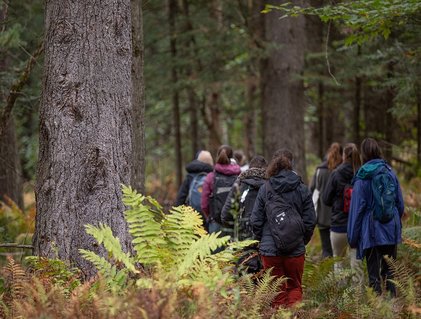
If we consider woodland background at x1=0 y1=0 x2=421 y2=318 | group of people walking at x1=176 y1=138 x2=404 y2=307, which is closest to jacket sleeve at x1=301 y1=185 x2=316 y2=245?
group of people walking at x1=176 y1=138 x2=404 y2=307

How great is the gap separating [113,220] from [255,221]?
1879 millimetres

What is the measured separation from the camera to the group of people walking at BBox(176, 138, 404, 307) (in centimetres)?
696

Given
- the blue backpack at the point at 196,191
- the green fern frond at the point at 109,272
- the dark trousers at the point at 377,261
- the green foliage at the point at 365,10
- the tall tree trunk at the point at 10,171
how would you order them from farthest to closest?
the tall tree trunk at the point at 10,171
the blue backpack at the point at 196,191
the green foliage at the point at 365,10
the dark trousers at the point at 377,261
the green fern frond at the point at 109,272

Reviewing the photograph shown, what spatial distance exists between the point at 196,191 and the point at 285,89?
5.83 metres

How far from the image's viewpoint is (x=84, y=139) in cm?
585

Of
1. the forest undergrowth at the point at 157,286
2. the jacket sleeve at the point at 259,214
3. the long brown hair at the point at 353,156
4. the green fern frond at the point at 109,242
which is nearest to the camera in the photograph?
the forest undergrowth at the point at 157,286

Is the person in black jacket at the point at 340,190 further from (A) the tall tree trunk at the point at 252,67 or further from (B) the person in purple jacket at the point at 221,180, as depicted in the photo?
(A) the tall tree trunk at the point at 252,67

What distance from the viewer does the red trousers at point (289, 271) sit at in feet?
23.0

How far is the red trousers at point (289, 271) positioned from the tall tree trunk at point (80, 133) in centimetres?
190

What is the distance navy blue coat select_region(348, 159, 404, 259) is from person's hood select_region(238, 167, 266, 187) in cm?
120

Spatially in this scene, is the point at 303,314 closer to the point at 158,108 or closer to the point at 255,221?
the point at 255,221

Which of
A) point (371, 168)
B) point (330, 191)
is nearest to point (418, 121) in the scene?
→ point (330, 191)

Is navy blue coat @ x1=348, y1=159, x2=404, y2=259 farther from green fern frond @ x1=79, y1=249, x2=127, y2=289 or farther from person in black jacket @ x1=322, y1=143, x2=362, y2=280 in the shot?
green fern frond @ x1=79, y1=249, x2=127, y2=289

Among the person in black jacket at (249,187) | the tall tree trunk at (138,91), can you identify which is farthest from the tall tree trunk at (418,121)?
the tall tree trunk at (138,91)
